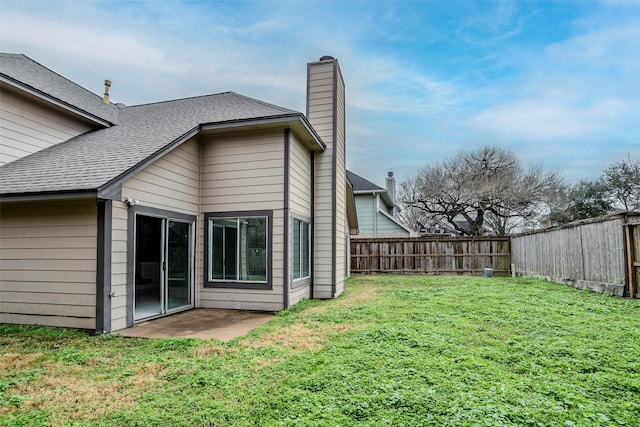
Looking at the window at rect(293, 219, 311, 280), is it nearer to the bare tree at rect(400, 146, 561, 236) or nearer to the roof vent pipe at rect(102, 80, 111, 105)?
the roof vent pipe at rect(102, 80, 111, 105)

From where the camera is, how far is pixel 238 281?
6863mm

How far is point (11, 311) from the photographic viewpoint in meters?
5.50

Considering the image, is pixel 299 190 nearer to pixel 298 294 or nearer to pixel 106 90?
pixel 298 294

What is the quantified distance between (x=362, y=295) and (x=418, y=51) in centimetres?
797

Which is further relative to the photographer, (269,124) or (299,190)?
(299,190)

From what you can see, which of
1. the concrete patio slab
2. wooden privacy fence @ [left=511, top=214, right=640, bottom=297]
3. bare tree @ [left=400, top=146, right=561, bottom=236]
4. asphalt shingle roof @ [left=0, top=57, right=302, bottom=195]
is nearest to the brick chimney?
asphalt shingle roof @ [left=0, top=57, right=302, bottom=195]

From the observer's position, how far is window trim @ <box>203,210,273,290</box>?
672cm

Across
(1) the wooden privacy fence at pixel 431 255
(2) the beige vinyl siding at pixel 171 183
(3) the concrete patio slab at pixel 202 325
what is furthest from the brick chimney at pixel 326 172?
(1) the wooden privacy fence at pixel 431 255

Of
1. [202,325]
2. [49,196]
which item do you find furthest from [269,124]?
[202,325]

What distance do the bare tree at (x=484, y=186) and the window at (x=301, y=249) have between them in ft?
51.4

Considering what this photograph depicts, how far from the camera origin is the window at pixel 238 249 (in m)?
6.82

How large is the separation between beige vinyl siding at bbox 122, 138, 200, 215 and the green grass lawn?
2235mm

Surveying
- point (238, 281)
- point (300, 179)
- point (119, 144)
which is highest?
point (119, 144)

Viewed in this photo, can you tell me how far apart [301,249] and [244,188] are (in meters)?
1.83
